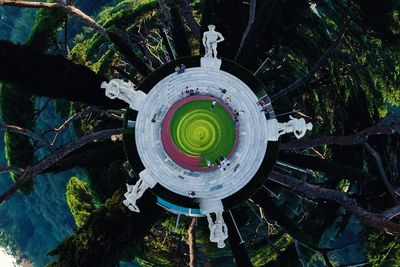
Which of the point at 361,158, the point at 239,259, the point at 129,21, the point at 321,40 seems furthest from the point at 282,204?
the point at 129,21

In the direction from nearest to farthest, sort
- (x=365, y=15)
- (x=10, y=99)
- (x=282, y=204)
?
(x=365, y=15) < (x=10, y=99) < (x=282, y=204)

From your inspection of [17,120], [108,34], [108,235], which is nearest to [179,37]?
[108,34]

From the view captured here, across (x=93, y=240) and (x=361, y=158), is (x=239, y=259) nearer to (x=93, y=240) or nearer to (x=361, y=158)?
(x=93, y=240)

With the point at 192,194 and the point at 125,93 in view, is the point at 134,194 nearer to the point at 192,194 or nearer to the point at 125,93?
the point at 192,194

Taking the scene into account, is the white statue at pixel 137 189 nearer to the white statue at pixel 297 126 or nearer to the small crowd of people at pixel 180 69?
the small crowd of people at pixel 180 69

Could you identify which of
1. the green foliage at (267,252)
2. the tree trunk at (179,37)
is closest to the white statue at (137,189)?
the tree trunk at (179,37)

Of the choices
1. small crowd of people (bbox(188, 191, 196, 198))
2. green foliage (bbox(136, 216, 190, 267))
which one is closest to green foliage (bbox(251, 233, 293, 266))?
green foliage (bbox(136, 216, 190, 267))

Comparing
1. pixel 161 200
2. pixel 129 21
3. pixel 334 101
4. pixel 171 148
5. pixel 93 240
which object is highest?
pixel 129 21
